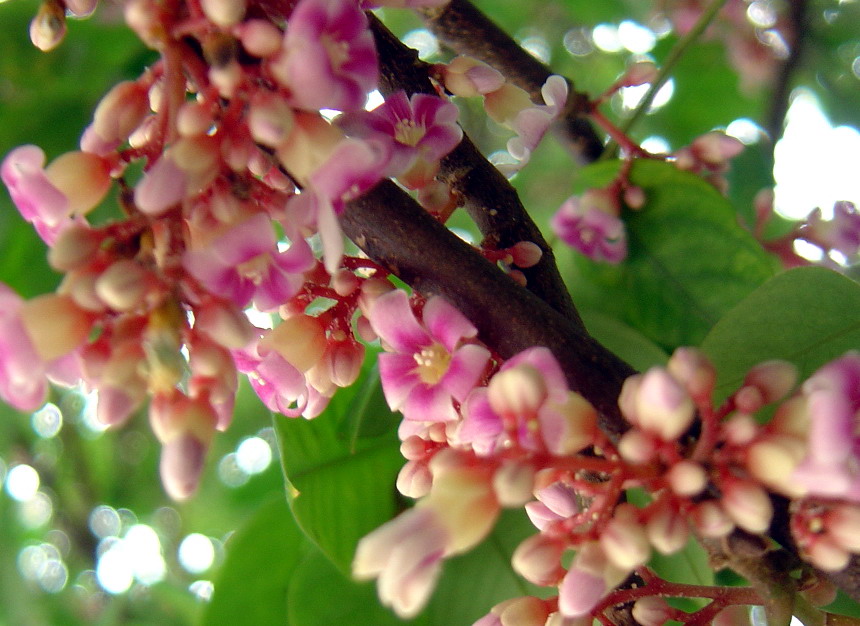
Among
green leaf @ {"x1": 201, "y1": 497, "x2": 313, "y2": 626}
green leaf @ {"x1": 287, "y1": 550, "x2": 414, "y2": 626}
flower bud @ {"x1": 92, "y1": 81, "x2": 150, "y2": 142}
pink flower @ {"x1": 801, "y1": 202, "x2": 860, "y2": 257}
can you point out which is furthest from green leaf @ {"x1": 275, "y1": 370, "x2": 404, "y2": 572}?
pink flower @ {"x1": 801, "y1": 202, "x2": 860, "y2": 257}

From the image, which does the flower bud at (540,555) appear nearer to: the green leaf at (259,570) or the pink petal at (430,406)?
the pink petal at (430,406)

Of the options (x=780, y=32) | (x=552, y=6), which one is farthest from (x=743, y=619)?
(x=552, y=6)

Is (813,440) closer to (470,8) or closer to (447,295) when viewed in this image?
(447,295)

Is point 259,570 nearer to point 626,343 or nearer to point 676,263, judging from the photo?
point 626,343

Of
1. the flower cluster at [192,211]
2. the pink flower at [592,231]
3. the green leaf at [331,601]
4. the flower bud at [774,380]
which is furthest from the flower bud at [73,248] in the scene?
the pink flower at [592,231]

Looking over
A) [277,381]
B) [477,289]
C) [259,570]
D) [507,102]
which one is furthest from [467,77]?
[259,570]

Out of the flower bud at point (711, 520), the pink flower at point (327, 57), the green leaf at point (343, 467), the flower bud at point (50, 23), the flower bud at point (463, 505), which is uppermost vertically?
the pink flower at point (327, 57)
